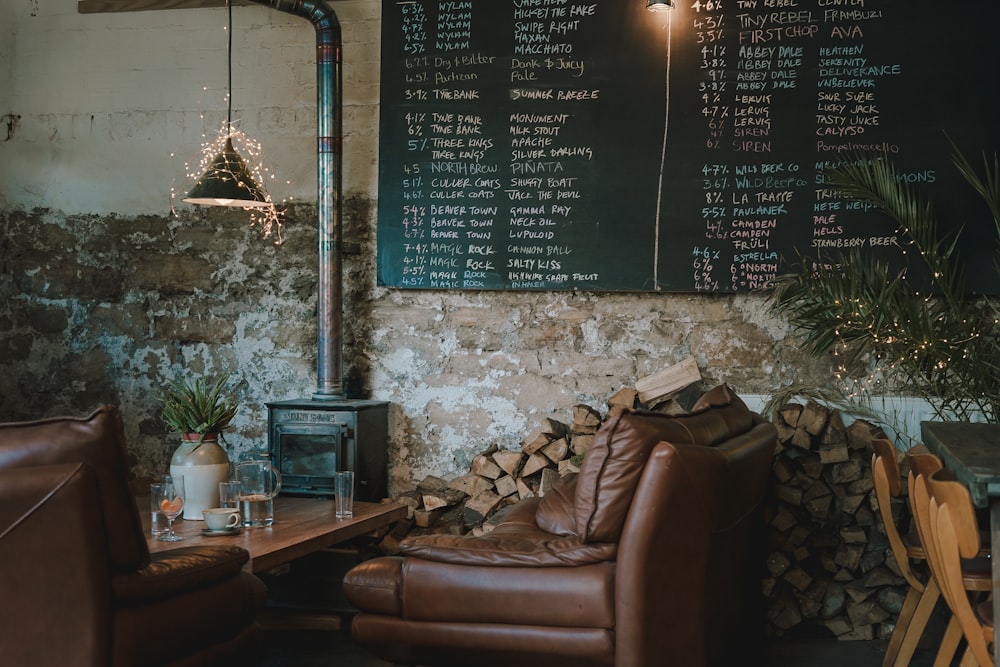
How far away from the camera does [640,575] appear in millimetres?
2742

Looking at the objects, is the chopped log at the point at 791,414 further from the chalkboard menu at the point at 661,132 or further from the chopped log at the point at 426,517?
the chopped log at the point at 426,517

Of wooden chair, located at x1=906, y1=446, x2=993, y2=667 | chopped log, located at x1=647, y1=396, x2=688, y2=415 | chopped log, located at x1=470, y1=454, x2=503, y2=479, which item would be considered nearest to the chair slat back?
wooden chair, located at x1=906, y1=446, x2=993, y2=667

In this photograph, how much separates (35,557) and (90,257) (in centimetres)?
360

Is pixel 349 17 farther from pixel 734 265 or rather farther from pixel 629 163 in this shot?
pixel 734 265

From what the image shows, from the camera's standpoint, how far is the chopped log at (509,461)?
478 cm

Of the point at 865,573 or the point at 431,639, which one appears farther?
the point at 865,573

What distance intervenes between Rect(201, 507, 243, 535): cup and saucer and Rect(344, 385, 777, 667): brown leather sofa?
64 cm

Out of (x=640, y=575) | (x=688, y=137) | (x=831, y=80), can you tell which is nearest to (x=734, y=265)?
(x=688, y=137)

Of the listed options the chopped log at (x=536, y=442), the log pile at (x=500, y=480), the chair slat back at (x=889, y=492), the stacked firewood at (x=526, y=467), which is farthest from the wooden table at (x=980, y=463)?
the chopped log at (x=536, y=442)

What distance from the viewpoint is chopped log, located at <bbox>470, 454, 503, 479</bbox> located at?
485cm

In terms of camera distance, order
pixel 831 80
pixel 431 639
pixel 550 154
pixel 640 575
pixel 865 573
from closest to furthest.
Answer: pixel 640 575 → pixel 431 639 → pixel 865 573 → pixel 831 80 → pixel 550 154

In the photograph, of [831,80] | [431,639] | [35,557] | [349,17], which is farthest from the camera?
[349,17]

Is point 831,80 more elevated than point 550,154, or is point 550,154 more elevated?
point 831,80

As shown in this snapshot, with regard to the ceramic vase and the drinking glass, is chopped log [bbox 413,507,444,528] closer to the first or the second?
the ceramic vase
